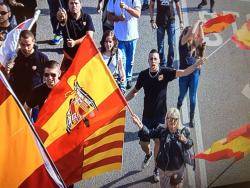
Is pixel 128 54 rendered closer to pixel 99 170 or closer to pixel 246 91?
pixel 99 170

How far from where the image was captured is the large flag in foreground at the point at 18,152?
4.43 m

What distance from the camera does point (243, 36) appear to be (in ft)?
19.8

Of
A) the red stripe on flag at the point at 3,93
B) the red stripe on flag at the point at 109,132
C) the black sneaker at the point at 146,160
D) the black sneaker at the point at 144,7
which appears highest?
the black sneaker at the point at 144,7

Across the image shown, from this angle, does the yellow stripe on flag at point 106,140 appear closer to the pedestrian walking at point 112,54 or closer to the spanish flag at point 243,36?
the pedestrian walking at point 112,54

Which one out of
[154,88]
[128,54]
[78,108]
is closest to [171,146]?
[154,88]

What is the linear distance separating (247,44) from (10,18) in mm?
2721

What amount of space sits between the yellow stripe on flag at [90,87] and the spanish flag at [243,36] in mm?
1845

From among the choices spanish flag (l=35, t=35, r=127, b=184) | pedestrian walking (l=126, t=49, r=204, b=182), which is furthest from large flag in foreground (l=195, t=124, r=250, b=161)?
spanish flag (l=35, t=35, r=127, b=184)

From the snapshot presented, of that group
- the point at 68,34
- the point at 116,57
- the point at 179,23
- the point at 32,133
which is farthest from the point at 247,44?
Answer: the point at 32,133

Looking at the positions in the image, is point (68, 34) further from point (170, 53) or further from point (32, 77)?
point (170, 53)

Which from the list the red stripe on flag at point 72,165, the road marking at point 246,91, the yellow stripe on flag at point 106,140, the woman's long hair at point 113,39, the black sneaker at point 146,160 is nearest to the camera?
the red stripe on flag at point 72,165

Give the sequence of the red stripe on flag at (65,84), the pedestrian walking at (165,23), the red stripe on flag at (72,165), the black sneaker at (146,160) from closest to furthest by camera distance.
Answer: the red stripe on flag at (65,84)
the red stripe on flag at (72,165)
the pedestrian walking at (165,23)
the black sneaker at (146,160)

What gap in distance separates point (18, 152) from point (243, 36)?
2.95 meters

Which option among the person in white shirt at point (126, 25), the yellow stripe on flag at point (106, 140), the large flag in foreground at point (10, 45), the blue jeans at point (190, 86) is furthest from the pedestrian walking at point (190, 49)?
the large flag in foreground at point (10, 45)
